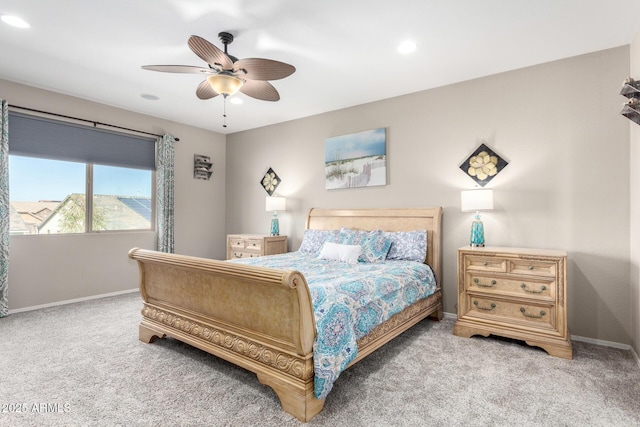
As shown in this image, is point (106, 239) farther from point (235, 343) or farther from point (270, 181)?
point (235, 343)

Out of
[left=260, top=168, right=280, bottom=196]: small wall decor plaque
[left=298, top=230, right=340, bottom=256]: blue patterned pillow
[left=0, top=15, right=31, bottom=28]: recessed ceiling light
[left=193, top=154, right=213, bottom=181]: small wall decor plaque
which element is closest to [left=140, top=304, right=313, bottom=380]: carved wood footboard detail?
[left=298, top=230, right=340, bottom=256]: blue patterned pillow

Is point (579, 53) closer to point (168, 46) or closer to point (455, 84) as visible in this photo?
point (455, 84)

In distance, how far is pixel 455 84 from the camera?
380 cm

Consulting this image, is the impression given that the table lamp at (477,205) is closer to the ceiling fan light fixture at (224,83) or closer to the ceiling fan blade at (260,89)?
the ceiling fan blade at (260,89)

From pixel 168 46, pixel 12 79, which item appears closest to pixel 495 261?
pixel 168 46

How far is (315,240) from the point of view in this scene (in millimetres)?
4398

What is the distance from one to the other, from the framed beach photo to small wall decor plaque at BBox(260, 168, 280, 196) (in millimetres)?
1056

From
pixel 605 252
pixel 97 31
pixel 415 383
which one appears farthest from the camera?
pixel 605 252

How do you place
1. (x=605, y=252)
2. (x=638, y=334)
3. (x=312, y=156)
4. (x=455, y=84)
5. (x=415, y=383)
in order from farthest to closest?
(x=312, y=156) < (x=455, y=84) < (x=605, y=252) < (x=638, y=334) < (x=415, y=383)

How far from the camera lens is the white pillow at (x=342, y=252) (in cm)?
358

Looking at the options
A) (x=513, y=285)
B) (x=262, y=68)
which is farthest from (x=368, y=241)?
(x=262, y=68)

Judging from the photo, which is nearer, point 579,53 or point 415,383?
point 415,383

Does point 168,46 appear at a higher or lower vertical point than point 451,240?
higher

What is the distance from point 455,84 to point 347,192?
1.90 meters
